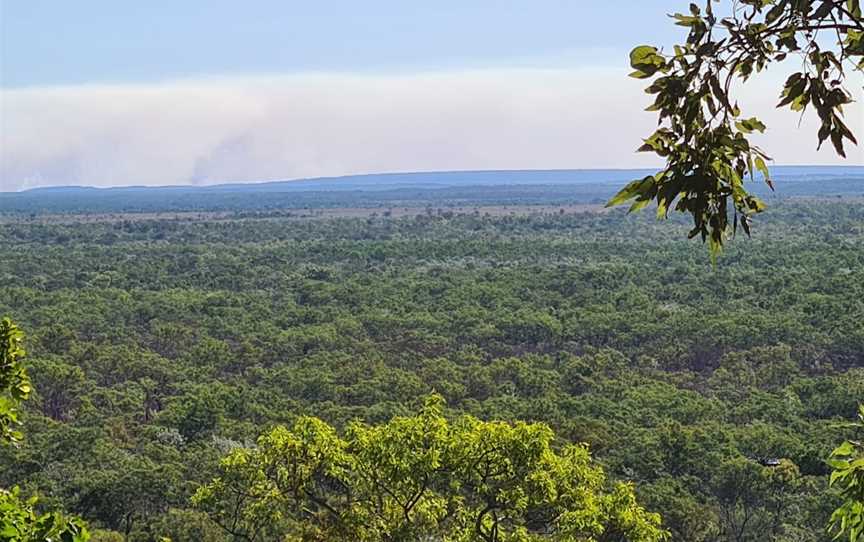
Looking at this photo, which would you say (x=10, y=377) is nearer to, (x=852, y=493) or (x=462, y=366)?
(x=852, y=493)

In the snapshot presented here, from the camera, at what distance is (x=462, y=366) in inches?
1352

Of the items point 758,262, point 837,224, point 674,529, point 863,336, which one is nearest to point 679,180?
point 674,529

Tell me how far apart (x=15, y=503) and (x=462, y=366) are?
3057 centimetres

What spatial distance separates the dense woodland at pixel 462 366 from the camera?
822 inches

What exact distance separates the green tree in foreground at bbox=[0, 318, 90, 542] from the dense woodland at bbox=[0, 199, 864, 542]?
8.34ft

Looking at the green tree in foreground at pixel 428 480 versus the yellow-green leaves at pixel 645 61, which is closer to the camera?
the yellow-green leaves at pixel 645 61

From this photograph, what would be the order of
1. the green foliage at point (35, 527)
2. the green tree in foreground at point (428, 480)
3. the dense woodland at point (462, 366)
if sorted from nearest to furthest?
the green foliage at point (35, 527), the green tree in foreground at point (428, 480), the dense woodland at point (462, 366)

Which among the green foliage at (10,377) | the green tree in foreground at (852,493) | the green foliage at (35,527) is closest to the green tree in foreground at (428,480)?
the green foliage at (10,377)

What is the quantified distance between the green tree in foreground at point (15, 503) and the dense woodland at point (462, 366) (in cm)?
254

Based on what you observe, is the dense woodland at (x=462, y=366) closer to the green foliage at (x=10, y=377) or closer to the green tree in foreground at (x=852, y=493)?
the green tree in foreground at (x=852, y=493)

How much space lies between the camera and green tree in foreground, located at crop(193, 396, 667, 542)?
30.1 ft


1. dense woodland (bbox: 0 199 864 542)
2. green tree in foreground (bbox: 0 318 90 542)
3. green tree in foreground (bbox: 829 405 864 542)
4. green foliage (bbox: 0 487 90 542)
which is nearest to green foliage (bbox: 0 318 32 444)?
green tree in foreground (bbox: 0 318 90 542)

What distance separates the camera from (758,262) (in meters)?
63.0

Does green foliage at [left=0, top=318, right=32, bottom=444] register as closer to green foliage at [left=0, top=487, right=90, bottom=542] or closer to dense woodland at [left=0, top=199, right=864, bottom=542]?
green foliage at [left=0, top=487, right=90, bottom=542]
